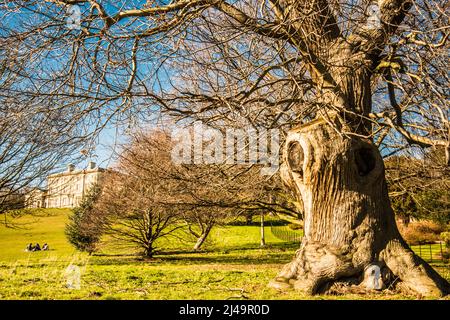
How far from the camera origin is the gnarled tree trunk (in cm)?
548

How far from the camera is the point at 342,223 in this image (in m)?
5.64

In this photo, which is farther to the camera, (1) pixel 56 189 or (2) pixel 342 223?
(1) pixel 56 189

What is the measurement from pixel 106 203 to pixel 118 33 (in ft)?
40.9

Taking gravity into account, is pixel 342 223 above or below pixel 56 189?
below

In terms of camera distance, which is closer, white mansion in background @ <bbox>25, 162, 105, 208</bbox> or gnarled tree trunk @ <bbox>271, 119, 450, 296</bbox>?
gnarled tree trunk @ <bbox>271, 119, 450, 296</bbox>

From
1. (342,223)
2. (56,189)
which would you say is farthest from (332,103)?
(56,189)

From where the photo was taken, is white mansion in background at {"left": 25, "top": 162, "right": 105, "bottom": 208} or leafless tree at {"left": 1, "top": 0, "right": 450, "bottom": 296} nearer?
leafless tree at {"left": 1, "top": 0, "right": 450, "bottom": 296}

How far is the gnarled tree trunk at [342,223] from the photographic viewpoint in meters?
5.48

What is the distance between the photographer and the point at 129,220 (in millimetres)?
17391

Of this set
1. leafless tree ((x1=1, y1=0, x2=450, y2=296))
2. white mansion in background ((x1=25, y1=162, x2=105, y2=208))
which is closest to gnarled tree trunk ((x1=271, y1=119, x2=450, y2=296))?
leafless tree ((x1=1, y1=0, x2=450, y2=296))

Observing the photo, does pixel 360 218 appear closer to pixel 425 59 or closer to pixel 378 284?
pixel 378 284

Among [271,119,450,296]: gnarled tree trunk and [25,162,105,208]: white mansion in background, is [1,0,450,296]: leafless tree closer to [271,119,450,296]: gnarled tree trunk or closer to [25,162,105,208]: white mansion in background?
[271,119,450,296]: gnarled tree trunk

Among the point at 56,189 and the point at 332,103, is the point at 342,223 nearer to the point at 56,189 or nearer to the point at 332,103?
the point at 332,103

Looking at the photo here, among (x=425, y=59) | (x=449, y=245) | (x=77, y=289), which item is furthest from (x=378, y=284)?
(x=449, y=245)
